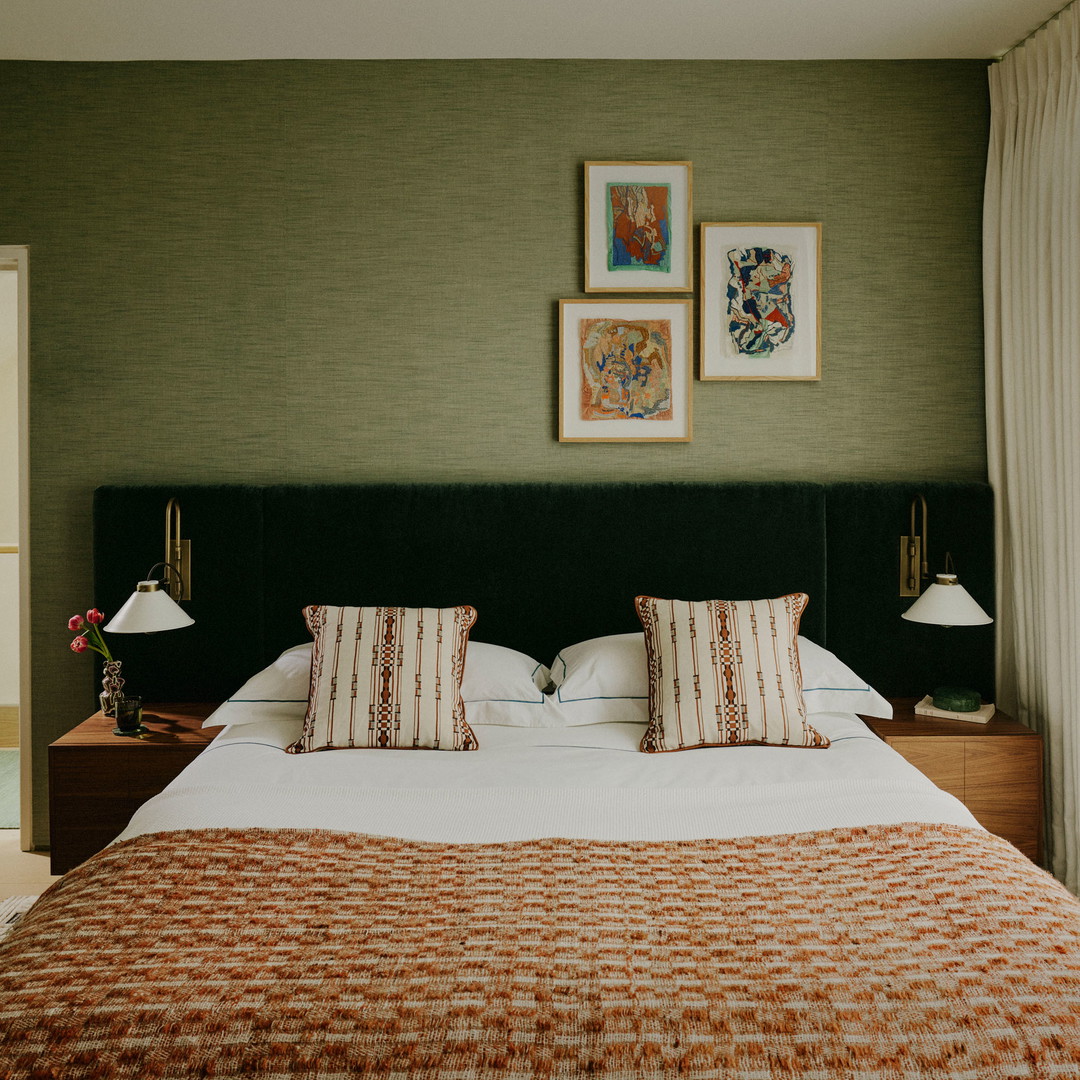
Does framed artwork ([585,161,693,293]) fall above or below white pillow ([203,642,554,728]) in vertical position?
above

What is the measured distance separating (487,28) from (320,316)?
1.02 m

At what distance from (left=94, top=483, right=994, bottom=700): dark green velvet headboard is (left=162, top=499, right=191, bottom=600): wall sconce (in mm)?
26

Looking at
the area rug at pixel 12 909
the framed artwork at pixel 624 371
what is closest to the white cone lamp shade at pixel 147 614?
the area rug at pixel 12 909

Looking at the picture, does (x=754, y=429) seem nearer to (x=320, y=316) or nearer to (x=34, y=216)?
(x=320, y=316)

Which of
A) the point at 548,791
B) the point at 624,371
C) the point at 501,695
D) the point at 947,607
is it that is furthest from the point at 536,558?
the point at 947,607

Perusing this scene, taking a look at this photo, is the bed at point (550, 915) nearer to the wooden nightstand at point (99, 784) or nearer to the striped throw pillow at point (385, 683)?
the striped throw pillow at point (385, 683)

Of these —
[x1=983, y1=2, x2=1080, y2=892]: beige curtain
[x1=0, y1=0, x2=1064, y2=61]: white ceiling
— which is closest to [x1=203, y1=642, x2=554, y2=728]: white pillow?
[x1=983, y1=2, x2=1080, y2=892]: beige curtain

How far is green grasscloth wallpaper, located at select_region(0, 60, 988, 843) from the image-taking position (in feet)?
9.48

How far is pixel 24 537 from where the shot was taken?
2.97 metres

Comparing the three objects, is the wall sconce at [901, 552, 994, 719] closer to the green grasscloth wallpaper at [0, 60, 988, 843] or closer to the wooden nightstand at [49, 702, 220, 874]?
the green grasscloth wallpaper at [0, 60, 988, 843]

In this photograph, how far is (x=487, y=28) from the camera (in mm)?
2672

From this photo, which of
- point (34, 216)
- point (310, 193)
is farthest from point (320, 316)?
point (34, 216)

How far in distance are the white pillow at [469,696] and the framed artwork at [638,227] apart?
4.25 ft

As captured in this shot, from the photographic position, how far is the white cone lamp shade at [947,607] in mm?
2557
